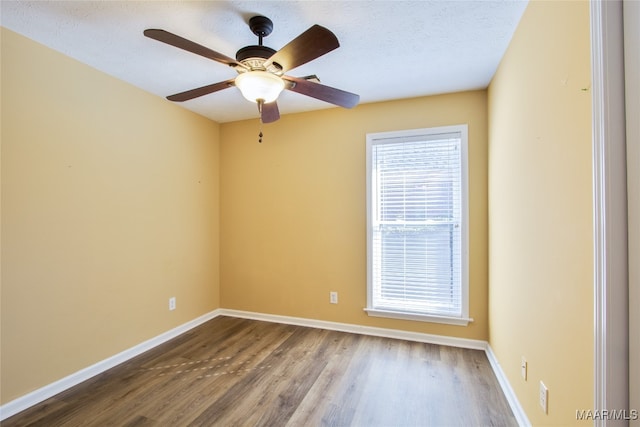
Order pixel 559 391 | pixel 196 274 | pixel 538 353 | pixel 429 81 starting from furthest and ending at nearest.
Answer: pixel 196 274, pixel 429 81, pixel 538 353, pixel 559 391

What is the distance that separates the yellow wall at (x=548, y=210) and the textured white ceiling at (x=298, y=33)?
11.2 inches

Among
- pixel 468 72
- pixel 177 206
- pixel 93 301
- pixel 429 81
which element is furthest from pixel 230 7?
pixel 93 301

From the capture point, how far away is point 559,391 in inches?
48.6

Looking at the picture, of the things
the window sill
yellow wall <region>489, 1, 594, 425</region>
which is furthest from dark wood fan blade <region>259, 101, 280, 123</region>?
the window sill

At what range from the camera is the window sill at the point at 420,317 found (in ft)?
8.73

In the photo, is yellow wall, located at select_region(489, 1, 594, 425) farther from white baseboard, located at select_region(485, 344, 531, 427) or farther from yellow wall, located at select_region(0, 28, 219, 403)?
yellow wall, located at select_region(0, 28, 219, 403)

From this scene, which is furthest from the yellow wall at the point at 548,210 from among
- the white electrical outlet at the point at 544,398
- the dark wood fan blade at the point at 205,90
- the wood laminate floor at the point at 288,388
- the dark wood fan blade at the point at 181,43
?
the dark wood fan blade at the point at 205,90

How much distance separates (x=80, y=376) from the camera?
84.2 inches

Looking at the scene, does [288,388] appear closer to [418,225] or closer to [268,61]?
[418,225]

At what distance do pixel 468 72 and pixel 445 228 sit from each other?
137 cm

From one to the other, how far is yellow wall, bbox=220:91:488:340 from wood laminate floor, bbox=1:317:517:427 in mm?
485

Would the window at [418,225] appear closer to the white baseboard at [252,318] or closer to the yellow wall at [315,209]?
the yellow wall at [315,209]

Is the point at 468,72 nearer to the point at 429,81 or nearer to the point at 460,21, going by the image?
the point at 429,81

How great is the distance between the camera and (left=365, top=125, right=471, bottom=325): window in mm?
2703
